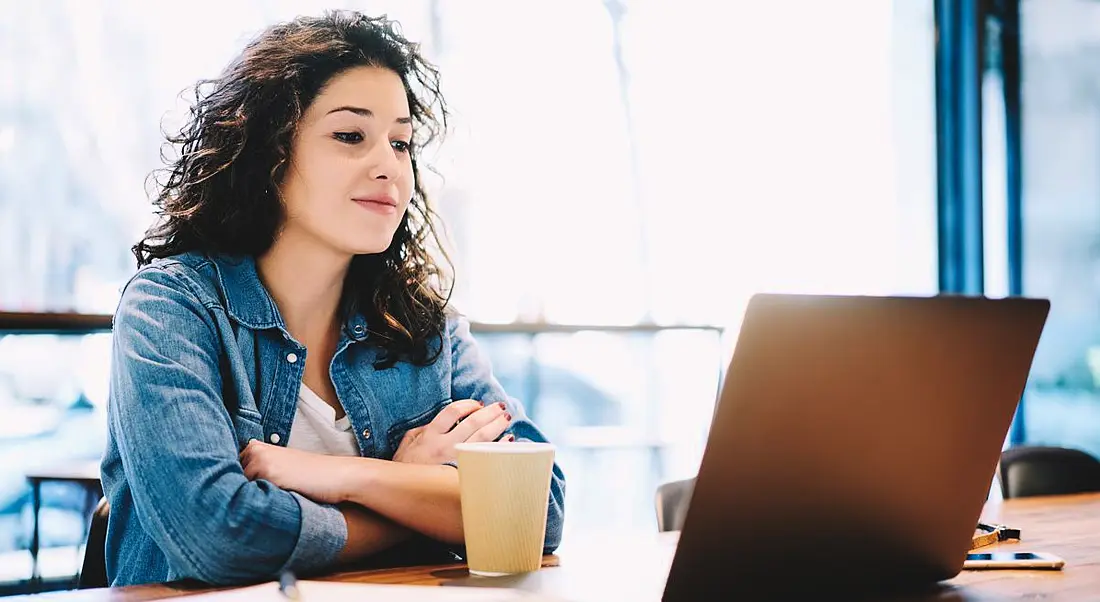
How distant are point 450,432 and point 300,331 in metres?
0.28

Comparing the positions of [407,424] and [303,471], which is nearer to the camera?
[303,471]

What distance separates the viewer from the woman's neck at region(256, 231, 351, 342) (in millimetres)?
1430

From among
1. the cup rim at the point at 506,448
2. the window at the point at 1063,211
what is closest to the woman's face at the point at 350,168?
the cup rim at the point at 506,448

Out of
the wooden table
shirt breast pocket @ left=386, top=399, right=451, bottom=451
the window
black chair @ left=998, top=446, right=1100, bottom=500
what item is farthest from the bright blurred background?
the wooden table

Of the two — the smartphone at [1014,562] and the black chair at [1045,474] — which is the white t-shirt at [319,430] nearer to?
the smartphone at [1014,562]

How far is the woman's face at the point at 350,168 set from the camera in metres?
1.39

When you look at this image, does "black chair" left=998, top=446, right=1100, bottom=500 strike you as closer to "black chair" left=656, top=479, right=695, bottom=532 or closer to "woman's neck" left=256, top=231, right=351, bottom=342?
"black chair" left=656, top=479, right=695, bottom=532

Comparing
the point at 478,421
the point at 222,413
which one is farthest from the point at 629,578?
the point at 222,413

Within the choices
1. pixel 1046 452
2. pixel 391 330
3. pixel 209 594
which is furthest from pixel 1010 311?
pixel 1046 452

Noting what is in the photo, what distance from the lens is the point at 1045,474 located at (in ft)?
7.38

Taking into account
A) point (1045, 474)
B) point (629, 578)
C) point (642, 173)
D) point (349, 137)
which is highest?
point (642, 173)

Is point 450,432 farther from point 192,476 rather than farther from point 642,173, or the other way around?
point 642,173

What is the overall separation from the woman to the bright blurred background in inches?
85.8

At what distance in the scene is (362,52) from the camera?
146 cm
